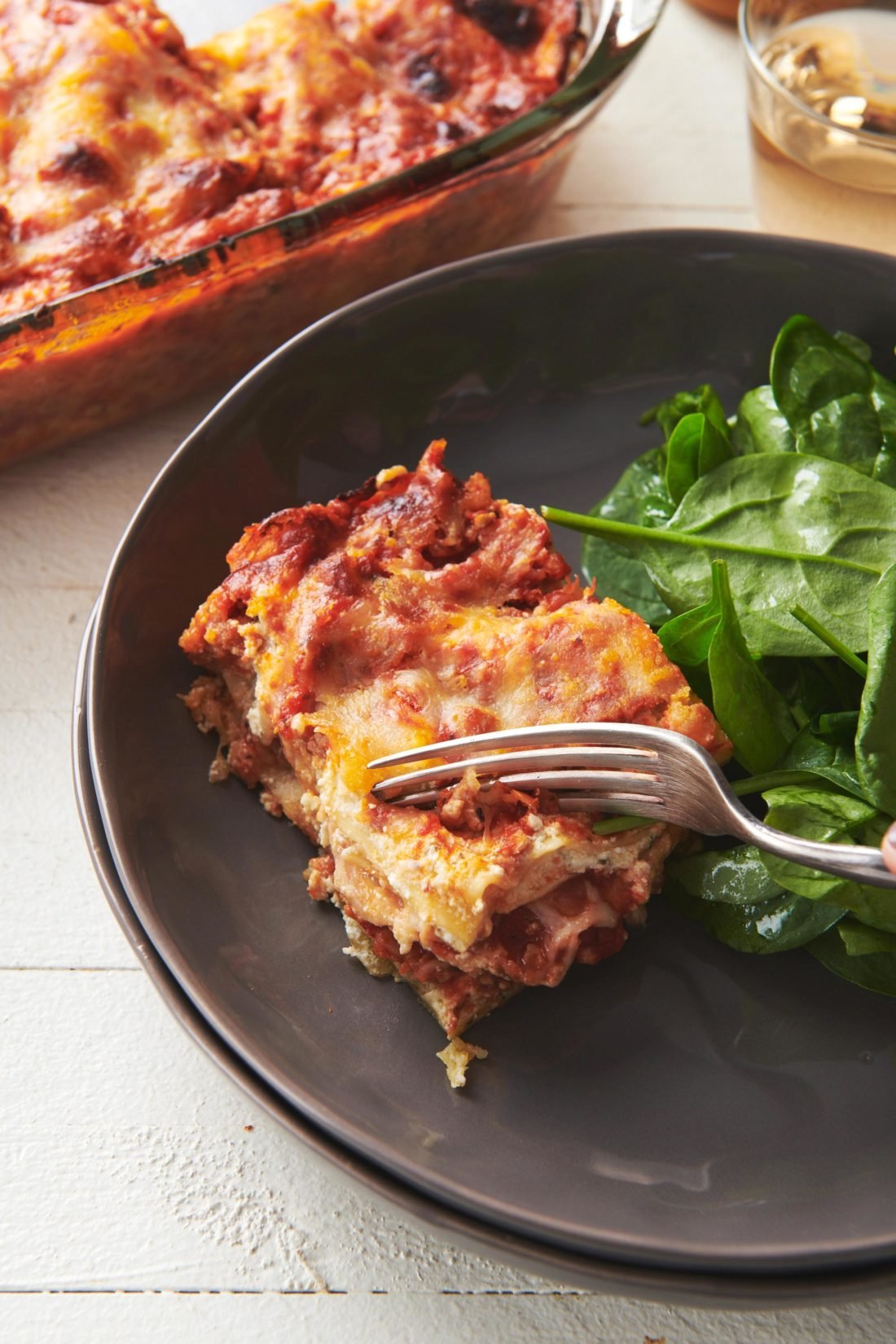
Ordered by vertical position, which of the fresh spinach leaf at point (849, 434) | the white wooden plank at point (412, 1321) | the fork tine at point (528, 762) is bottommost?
the white wooden plank at point (412, 1321)

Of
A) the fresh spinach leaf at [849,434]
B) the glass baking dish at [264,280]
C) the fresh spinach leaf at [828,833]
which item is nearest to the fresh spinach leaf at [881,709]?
the fresh spinach leaf at [828,833]

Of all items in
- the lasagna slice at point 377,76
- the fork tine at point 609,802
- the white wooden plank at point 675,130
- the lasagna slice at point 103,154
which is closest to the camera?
the fork tine at point 609,802

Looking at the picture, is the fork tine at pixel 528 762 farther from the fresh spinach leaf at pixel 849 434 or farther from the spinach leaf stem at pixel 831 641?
the fresh spinach leaf at pixel 849 434

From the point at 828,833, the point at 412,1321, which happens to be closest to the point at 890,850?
the point at 828,833

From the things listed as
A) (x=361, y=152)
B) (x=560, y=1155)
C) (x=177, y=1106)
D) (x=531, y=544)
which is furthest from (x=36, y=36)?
(x=560, y=1155)

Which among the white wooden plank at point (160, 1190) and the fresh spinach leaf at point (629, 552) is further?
the fresh spinach leaf at point (629, 552)

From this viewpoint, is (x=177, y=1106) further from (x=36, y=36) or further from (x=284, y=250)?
(x=36, y=36)
